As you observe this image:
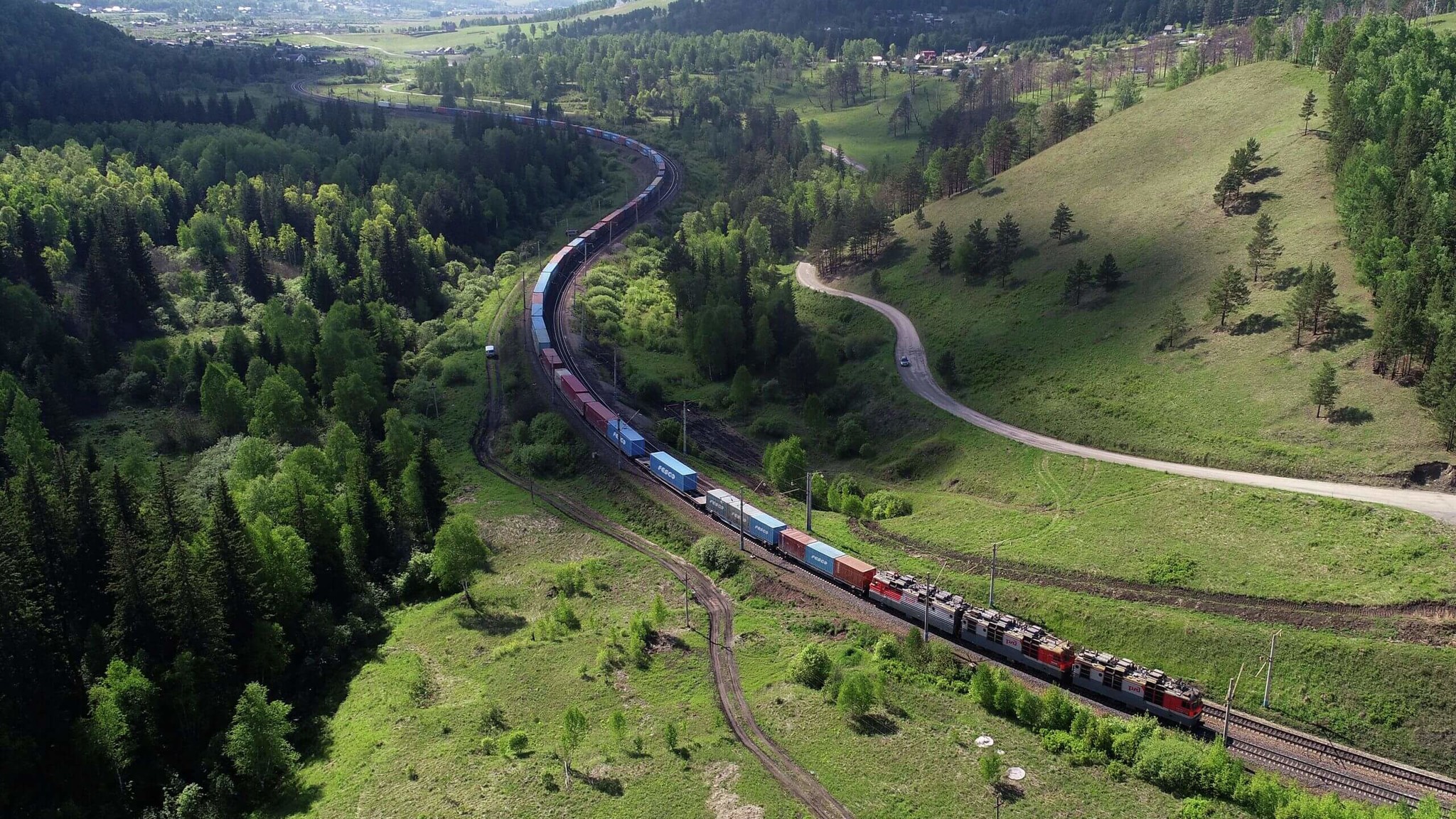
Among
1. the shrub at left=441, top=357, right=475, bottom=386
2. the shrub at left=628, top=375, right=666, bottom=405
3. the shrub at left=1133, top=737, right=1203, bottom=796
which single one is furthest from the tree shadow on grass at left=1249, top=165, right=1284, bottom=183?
the shrub at left=441, top=357, right=475, bottom=386

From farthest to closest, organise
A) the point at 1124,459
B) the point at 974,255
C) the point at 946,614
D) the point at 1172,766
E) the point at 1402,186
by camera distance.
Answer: the point at 974,255
the point at 1402,186
the point at 1124,459
the point at 946,614
the point at 1172,766

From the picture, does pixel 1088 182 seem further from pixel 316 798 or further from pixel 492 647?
pixel 316 798

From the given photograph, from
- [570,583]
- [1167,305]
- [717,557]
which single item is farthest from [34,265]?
[1167,305]

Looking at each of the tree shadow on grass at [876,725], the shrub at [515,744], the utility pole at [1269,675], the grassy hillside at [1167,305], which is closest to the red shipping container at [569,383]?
the grassy hillside at [1167,305]

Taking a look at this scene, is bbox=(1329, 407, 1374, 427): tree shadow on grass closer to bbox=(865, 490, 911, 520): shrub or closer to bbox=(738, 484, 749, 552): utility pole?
bbox=(865, 490, 911, 520): shrub

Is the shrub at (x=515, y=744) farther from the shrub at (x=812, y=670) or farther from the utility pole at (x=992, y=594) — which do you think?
the utility pole at (x=992, y=594)

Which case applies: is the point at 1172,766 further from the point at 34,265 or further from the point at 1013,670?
the point at 34,265
